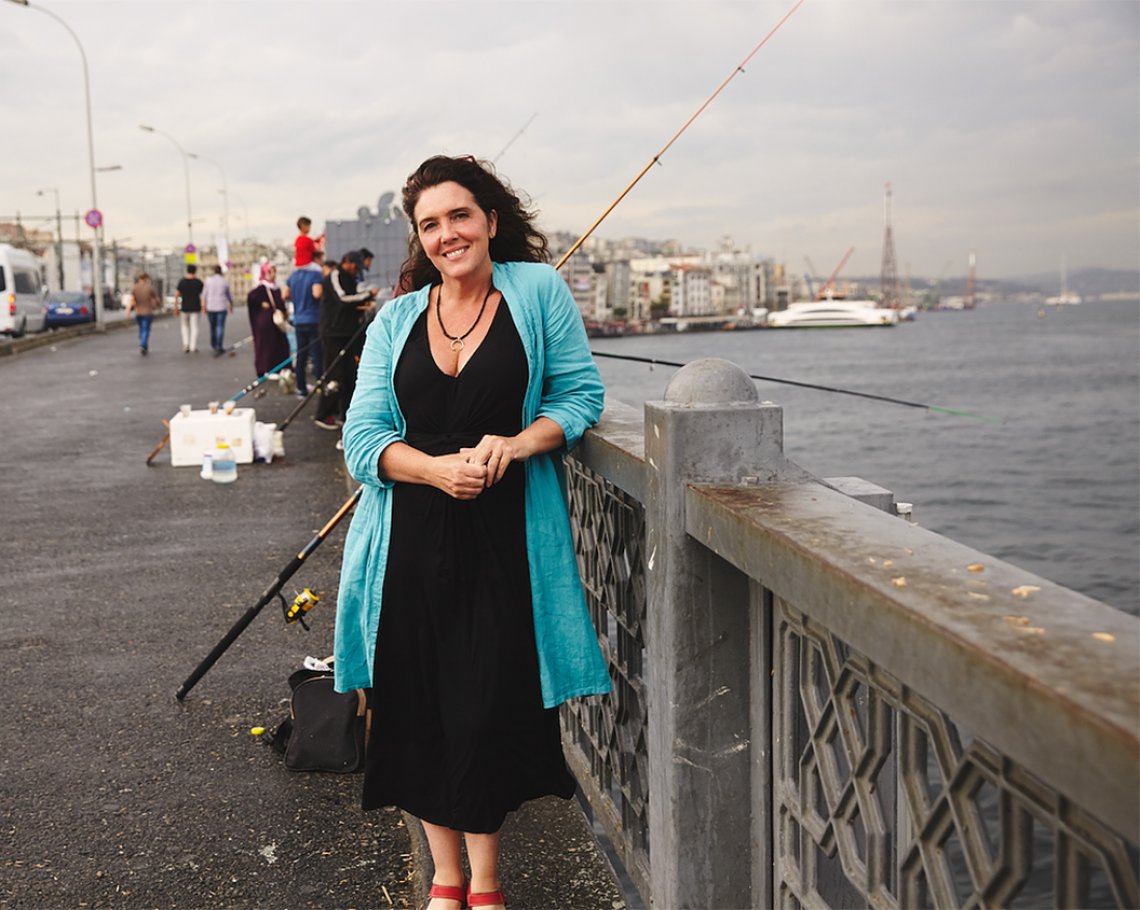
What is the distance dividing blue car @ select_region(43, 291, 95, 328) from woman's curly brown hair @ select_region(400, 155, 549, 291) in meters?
44.0

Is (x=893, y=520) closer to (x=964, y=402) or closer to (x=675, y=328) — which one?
(x=964, y=402)

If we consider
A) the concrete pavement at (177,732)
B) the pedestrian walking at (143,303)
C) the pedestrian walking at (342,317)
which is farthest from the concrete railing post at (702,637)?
the pedestrian walking at (143,303)

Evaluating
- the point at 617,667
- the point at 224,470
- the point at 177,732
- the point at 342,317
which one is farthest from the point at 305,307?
the point at 617,667

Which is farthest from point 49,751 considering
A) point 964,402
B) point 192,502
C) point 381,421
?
point 964,402

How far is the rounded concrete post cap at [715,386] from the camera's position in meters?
2.42

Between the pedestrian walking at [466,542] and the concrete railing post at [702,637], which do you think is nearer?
the concrete railing post at [702,637]

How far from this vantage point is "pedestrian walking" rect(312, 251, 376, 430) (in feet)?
41.5

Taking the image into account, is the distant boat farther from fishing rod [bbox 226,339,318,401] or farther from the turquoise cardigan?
the turquoise cardigan

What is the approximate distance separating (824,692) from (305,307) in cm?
1351

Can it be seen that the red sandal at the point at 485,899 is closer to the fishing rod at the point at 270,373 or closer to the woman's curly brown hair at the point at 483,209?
the woman's curly brown hair at the point at 483,209

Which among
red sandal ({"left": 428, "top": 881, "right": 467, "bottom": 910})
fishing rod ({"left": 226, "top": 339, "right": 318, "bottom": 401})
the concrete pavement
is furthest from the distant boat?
red sandal ({"left": 428, "top": 881, "right": 467, "bottom": 910})

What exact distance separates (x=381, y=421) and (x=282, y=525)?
5580 mm

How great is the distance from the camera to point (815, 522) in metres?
2.02

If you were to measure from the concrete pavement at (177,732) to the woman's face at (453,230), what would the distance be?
152 cm
